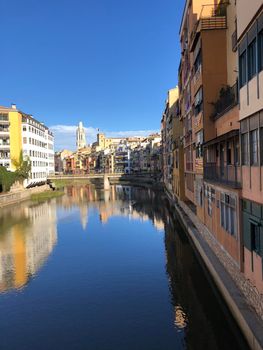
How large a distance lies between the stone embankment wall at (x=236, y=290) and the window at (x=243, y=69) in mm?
7738

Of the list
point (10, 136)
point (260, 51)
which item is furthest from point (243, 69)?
point (10, 136)

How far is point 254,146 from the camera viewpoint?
14422 mm

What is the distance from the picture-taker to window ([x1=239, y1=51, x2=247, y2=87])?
1527cm

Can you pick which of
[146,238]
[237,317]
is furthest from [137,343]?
[146,238]

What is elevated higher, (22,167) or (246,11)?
(246,11)

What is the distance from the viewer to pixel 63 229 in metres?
41.4

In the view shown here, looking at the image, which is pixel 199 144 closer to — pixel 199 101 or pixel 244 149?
pixel 199 101

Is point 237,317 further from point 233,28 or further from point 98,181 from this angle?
point 98,181

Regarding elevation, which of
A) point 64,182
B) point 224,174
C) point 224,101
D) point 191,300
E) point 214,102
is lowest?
point 191,300

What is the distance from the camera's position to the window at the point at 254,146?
1414 cm

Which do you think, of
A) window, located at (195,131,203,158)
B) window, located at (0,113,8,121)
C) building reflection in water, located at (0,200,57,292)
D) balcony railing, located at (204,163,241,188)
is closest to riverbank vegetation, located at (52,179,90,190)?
window, located at (0,113,8,121)

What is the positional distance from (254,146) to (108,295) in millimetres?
9990

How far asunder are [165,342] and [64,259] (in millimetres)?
14828

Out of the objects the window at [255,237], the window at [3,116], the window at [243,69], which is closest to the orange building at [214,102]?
the window at [255,237]
